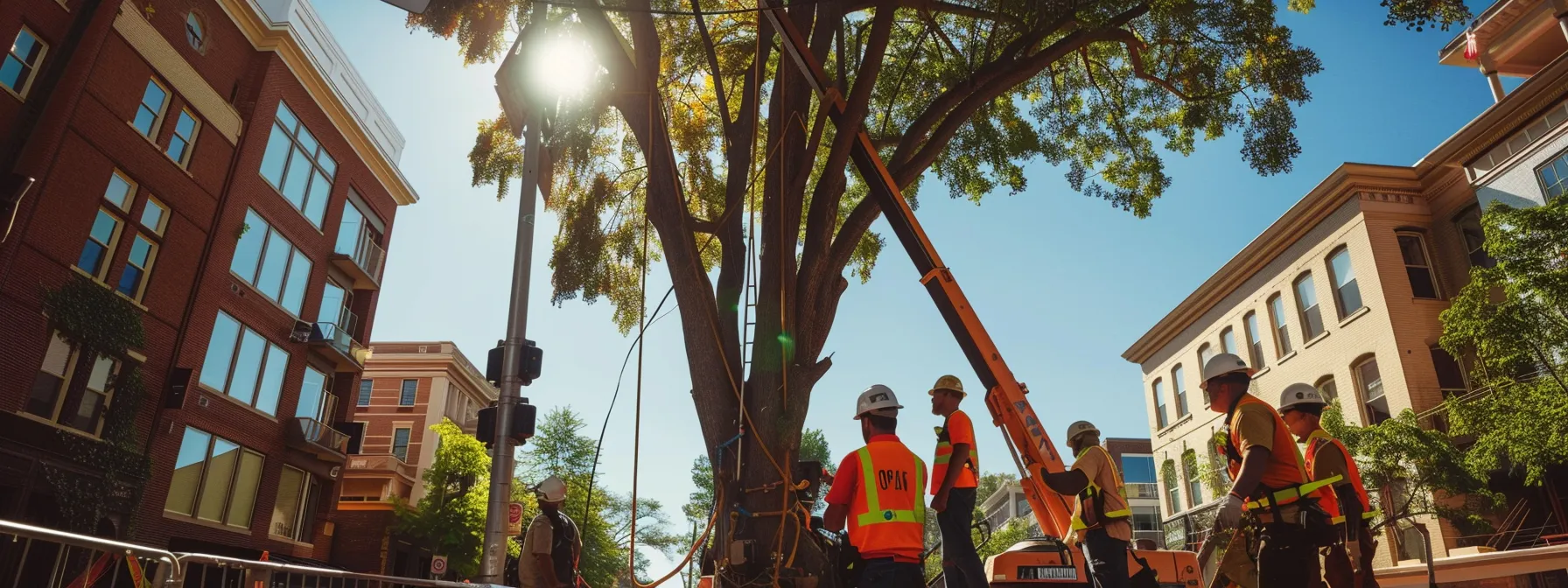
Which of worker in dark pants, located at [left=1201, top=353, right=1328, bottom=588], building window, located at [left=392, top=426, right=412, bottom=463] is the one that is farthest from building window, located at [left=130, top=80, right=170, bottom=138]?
building window, located at [left=392, top=426, right=412, bottom=463]

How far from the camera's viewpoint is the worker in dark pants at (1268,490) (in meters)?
5.49

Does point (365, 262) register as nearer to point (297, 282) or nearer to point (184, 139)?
point (297, 282)

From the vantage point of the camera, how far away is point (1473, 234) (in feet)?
80.4

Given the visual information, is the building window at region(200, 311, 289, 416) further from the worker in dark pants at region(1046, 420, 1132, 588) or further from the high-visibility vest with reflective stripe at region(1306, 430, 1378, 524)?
the high-visibility vest with reflective stripe at region(1306, 430, 1378, 524)

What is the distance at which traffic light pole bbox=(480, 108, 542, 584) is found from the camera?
29.9 ft

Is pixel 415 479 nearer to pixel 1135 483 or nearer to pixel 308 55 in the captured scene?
pixel 308 55

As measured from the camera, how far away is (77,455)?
1845cm

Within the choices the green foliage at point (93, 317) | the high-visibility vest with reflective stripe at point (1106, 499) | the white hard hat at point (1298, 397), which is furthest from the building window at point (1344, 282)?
the green foliage at point (93, 317)

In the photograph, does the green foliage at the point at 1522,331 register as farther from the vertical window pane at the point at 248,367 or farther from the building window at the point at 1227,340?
the vertical window pane at the point at 248,367

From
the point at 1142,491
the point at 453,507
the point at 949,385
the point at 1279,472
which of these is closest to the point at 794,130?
the point at 949,385

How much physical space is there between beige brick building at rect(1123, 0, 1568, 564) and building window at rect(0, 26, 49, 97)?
30595 mm

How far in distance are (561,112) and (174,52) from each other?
15179 mm

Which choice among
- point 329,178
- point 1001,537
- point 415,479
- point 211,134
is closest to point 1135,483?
point 1001,537

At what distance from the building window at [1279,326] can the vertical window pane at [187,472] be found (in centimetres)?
3114
